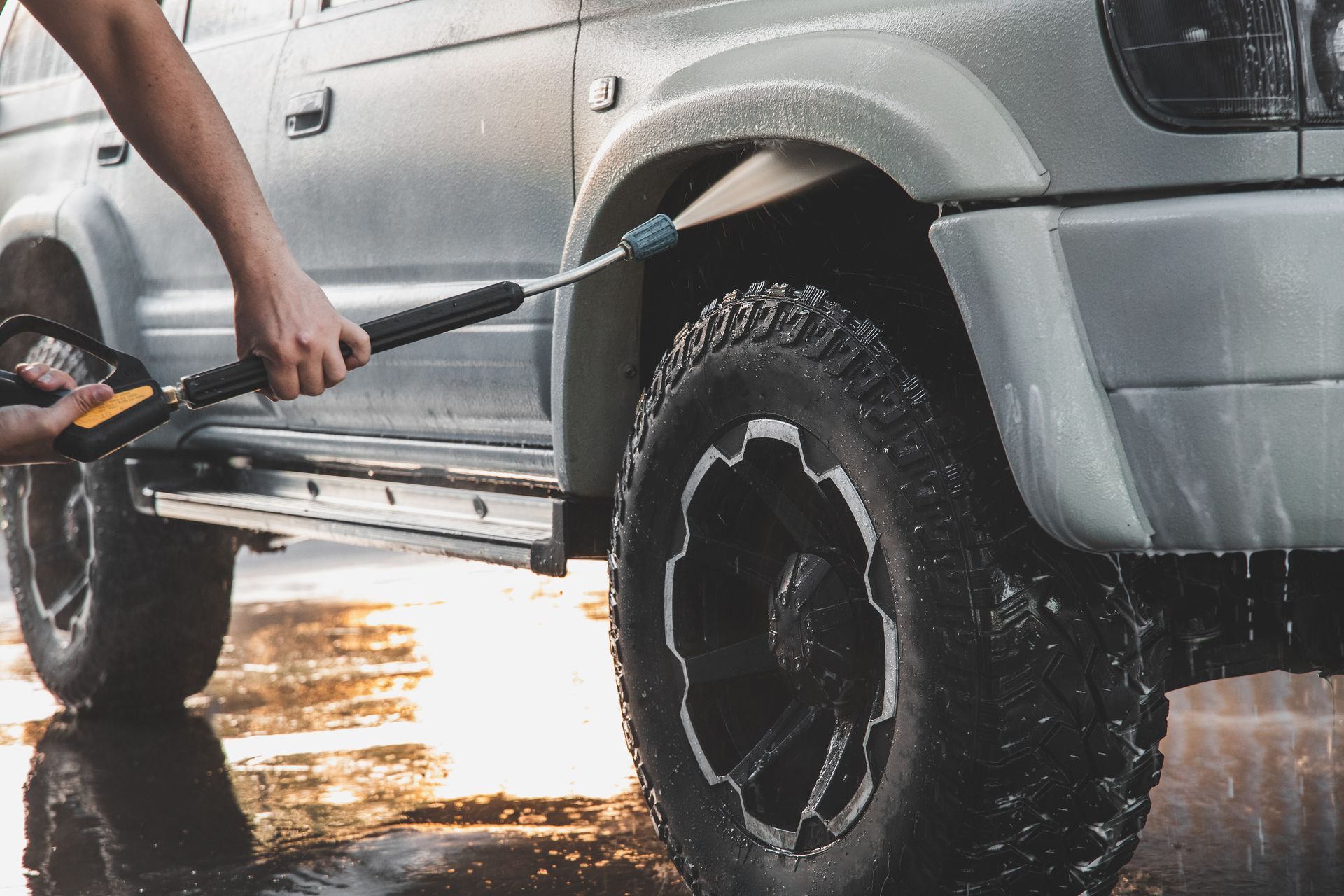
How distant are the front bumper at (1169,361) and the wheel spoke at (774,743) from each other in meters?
0.63

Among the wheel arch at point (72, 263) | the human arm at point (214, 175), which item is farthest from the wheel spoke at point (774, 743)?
the wheel arch at point (72, 263)

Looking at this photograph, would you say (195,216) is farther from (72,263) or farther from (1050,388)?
(1050,388)

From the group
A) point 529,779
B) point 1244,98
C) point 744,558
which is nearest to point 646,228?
point 744,558

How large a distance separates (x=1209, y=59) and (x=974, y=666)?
754 mm

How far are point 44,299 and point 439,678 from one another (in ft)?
5.10

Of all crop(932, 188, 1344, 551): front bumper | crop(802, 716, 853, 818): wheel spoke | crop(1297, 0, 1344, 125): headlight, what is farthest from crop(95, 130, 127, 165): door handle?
crop(1297, 0, 1344, 125): headlight

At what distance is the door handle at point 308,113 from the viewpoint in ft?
10.6

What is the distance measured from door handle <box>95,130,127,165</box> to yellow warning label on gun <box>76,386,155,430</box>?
7.48 ft

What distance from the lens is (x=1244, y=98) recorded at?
172cm

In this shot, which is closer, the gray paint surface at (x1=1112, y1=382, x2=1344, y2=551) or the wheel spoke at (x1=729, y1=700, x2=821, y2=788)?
the gray paint surface at (x1=1112, y1=382, x2=1344, y2=551)

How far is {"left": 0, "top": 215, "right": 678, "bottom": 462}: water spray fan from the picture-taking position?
1.82 metres

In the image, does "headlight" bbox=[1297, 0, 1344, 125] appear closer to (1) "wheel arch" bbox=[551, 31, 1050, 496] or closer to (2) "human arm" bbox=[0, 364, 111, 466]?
(1) "wheel arch" bbox=[551, 31, 1050, 496]

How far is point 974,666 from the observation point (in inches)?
74.5

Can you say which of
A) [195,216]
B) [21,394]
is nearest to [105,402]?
[21,394]
